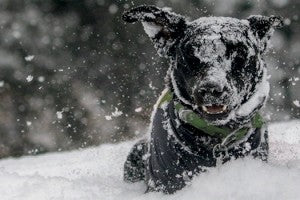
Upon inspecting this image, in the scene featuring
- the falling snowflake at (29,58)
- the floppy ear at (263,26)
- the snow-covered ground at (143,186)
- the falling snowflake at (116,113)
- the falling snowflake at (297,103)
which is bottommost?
the falling snowflake at (116,113)

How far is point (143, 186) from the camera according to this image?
18.2 ft

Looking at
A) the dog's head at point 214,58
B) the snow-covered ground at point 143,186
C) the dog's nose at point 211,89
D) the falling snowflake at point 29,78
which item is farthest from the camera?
the falling snowflake at point 29,78

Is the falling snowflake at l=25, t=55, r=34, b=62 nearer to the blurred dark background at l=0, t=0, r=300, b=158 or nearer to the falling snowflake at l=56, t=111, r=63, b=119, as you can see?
the blurred dark background at l=0, t=0, r=300, b=158

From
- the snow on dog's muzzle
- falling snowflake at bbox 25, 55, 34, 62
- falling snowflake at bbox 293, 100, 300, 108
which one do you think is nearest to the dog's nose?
the snow on dog's muzzle

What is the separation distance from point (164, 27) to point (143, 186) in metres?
1.53

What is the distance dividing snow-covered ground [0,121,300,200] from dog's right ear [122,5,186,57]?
1062mm

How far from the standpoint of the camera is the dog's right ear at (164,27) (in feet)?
15.4

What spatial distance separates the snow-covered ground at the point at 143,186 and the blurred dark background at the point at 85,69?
7470mm

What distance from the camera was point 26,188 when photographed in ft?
15.8

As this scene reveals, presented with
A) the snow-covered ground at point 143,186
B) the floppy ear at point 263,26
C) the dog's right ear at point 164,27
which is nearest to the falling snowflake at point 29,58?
the snow-covered ground at point 143,186

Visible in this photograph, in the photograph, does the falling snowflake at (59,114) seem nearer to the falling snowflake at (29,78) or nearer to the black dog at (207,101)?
the falling snowflake at (29,78)

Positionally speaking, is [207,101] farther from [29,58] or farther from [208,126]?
[29,58]

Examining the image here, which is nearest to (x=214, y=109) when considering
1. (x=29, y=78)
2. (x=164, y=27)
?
(x=164, y=27)

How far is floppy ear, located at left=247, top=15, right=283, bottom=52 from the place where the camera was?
476 cm
